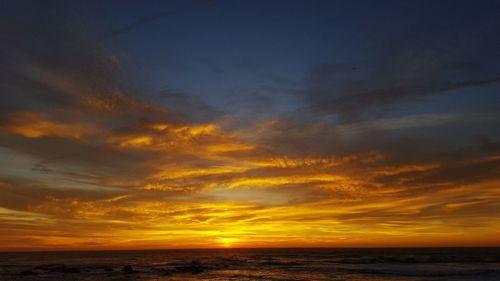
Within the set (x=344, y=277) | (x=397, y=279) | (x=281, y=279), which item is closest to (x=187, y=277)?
(x=281, y=279)

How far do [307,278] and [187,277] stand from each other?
13.8 m

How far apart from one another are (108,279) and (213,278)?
11.5 meters

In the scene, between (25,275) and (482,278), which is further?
(25,275)

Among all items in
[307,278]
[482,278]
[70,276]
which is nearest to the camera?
[482,278]

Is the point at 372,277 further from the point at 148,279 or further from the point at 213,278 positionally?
the point at 148,279

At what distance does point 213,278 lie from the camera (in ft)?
161

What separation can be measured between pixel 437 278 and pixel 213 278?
24.1m

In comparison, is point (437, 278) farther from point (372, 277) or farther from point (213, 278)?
point (213, 278)

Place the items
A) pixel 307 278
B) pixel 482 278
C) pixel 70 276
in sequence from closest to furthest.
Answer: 1. pixel 482 278
2. pixel 307 278
3. pixel 70 276

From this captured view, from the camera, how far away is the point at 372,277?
47594mm

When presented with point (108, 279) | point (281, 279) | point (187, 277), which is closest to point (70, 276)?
point (108, 279)

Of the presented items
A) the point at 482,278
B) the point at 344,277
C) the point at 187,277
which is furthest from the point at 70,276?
the point at 482,278

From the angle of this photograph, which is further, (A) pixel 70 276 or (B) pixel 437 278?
(A) pixel 70 276

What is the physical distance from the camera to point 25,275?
53250mm
